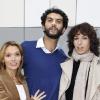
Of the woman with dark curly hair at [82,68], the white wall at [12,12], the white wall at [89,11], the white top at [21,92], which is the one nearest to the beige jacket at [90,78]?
the woman with dark curly hair at [82,68]

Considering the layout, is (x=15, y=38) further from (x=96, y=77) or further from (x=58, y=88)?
(x=96, y=77)

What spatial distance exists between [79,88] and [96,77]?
5.0 inches

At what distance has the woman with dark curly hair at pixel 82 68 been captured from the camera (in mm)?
2086

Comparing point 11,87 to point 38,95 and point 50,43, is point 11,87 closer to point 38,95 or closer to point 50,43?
point 38,95

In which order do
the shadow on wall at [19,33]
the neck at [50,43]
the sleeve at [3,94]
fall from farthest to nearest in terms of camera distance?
1. the shadow on wall at [19,33]
2. the neck at [50,43]
3. the sleeve at [3,94]

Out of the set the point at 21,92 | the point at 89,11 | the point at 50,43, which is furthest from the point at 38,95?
the point at 89,11

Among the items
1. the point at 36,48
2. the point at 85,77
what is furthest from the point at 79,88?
the point at 36,48

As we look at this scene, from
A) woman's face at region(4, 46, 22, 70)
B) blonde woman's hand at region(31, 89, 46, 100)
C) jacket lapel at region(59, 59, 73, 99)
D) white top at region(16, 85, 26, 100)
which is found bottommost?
blonde woman's hand at region(31, 89, 46, 100)

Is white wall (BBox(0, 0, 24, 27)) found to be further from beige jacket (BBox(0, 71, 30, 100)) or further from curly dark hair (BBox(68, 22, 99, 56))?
beige jacket (BBox(0, 71, 30, 100))

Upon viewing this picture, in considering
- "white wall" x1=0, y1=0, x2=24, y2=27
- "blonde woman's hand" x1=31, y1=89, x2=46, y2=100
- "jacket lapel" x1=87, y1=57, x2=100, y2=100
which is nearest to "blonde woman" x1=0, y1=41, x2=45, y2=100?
"blonde woman's hand" x1=31, y1=89, x2=46, y2=100

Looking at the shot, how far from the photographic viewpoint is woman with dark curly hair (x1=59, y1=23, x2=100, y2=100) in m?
2.09

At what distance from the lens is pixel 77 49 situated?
219 centimetres

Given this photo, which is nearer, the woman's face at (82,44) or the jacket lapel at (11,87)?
the jacket lapel at (11,87)

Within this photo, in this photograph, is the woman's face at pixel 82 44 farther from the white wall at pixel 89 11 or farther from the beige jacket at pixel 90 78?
the white wall at pixel 89 11
